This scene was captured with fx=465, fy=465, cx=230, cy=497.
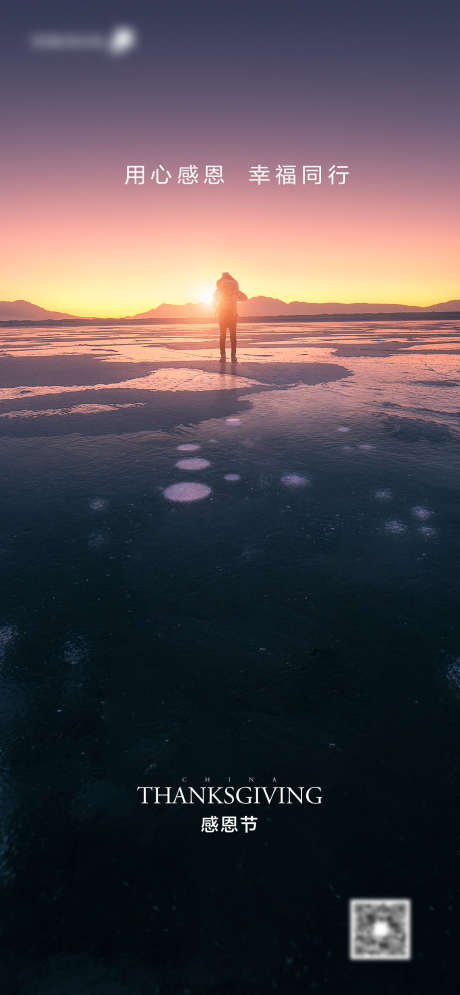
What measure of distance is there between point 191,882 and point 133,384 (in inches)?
435

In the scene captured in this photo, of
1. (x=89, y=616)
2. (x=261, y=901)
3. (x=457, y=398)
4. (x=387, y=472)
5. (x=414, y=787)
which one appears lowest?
(x=261, y=901)

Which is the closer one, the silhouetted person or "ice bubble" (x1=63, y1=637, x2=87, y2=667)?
"ice bubble" (x1=63, y1=637, x2=87, y2=667)

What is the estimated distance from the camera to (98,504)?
4.47 meters

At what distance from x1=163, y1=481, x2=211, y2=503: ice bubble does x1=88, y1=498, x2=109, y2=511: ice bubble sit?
1.97 feet

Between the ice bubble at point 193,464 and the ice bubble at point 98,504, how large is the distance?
1216 mm

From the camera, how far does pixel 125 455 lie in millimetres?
5996

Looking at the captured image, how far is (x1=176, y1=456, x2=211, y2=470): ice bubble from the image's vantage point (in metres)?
5.53

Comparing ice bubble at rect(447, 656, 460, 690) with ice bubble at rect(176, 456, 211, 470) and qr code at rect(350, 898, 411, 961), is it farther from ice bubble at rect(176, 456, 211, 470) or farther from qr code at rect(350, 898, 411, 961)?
ice bubble at rect(176, 456, 211, 470)

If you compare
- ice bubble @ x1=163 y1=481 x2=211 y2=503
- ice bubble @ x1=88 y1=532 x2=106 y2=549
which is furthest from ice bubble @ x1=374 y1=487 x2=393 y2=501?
ice bubble @ x1=88 y1=532 x2=106 y2=549

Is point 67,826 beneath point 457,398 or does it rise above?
beneath

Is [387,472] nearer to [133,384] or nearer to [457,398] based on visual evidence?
[457,398]

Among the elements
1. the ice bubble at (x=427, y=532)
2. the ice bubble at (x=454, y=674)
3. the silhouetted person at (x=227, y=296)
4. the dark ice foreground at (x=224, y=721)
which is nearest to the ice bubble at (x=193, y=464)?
the dark ice foreground at (x=224, y=721)

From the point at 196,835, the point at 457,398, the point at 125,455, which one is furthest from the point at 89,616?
the point at 457,398

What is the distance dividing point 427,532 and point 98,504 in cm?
298
